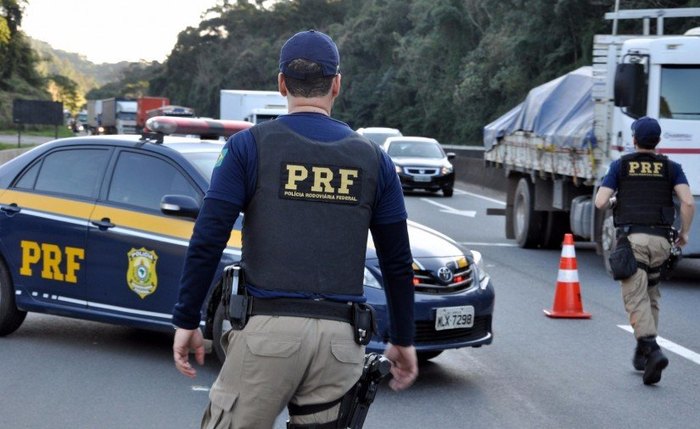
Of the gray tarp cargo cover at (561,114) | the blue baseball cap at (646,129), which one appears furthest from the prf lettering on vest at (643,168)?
the gray tarp cargo cover at (561,114)

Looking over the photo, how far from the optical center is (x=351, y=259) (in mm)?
3939

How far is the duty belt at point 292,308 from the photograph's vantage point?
3855 mm

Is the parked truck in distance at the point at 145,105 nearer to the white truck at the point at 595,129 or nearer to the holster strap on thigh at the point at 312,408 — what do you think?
the white truck at the point at 595,129

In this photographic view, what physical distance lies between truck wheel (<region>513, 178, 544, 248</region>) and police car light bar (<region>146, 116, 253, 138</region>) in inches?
297

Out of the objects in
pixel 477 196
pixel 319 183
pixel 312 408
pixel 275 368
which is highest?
pixel 319 183

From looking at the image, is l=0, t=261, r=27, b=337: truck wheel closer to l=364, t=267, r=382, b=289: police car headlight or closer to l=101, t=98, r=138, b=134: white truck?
l=364, t=267, r=382, b=289: police car headlight

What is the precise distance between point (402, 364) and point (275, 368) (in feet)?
1.83

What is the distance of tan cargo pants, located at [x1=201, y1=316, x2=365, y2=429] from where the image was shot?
3.82 m

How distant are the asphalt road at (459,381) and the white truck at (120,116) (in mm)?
72876

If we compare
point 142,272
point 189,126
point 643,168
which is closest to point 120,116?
point 189,126

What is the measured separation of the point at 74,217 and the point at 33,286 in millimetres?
602

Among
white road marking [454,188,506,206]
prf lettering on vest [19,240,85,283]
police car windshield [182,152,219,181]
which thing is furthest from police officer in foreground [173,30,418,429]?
white road marking [454,188,506,206]

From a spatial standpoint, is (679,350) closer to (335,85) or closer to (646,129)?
(646,129)

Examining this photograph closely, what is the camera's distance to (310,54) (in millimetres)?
3947
